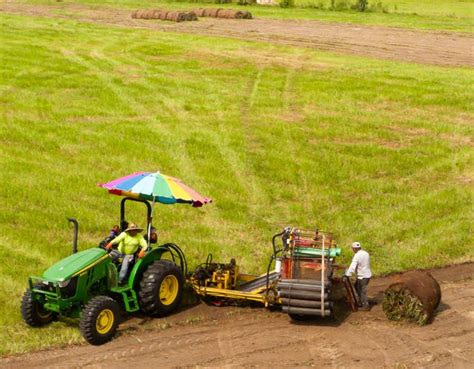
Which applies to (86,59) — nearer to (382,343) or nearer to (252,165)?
(252,165)

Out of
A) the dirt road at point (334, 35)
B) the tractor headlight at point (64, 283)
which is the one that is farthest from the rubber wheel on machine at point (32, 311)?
the dirt road at point (334, 35)

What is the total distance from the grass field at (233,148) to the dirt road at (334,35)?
3.22 meters

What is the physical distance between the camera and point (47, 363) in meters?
13.0

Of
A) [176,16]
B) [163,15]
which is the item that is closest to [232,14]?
[176,16]


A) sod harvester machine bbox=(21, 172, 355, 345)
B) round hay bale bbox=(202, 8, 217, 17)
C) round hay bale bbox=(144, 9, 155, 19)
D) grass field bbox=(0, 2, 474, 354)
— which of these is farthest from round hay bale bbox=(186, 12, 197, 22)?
sod harvester machine bbox=(21, 172, 355, 345)

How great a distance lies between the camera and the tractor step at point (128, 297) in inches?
567

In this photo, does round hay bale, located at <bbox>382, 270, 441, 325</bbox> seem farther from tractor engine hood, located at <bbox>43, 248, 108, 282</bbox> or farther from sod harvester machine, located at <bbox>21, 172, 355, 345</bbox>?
tractor engine hood, located at <bbox>43, 248, 108, 282</bbox>

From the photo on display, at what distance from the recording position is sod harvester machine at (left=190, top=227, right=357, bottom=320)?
14.3 meters

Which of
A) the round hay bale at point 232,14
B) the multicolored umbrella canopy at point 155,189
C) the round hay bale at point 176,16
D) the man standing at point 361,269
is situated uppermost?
the round hay bale at point 232,14

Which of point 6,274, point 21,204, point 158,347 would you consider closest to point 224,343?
point 158,347

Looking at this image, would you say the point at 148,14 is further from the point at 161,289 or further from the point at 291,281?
the point at 291,281

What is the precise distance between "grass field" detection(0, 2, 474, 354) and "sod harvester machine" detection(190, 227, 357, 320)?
2627 millimetres

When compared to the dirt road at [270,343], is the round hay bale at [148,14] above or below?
above

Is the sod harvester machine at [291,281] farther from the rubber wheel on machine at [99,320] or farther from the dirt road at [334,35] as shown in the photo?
the dirt road at [334,35]
